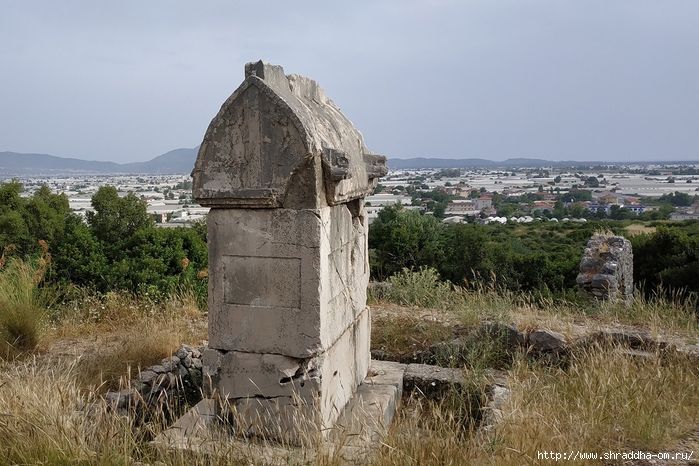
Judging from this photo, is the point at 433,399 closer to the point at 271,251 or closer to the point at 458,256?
the point at 271,251

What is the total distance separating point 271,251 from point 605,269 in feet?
24.7

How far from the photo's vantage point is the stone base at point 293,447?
285cm

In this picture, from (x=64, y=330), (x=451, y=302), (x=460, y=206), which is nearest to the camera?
(x=64, y=330)

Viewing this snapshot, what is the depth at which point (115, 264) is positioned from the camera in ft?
28.3

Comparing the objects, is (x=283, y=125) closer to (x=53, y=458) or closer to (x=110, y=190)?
(x=53, y=458)

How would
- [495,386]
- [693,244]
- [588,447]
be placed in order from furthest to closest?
[693,244] → [495,386] → [588,447]

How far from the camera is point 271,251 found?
11.0ft

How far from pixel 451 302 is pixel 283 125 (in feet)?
15.4

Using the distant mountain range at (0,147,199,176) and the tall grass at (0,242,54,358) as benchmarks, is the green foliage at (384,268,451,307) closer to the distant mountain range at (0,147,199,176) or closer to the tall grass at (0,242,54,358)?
the tall grass at (0,242,54,358)

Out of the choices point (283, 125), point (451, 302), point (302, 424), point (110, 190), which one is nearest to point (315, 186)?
point (283, 125)

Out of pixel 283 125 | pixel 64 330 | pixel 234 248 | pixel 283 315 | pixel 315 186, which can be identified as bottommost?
pixel 64 330

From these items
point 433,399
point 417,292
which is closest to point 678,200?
point 417,292

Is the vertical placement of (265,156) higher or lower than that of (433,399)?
higher

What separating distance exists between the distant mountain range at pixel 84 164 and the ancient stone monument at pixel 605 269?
10794cm
